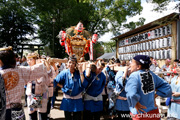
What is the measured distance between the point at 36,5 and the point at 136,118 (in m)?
19.2

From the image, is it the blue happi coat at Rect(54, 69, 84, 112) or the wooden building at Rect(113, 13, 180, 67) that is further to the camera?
the wooden building at Rect(113, 13, 180, 67)

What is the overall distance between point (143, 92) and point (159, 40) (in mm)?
11038

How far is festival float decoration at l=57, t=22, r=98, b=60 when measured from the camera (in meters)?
8.66

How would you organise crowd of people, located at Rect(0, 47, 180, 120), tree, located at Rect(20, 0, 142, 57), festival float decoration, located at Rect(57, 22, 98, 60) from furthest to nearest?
tree, located at Rect(20, 0, 142, 57) < festival float decoration, located at Rect(57, 22, 98, 60) < crowd of people, located at Rect(0, 47, 180, 120)

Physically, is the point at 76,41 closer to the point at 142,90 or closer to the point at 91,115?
the point at 91,115

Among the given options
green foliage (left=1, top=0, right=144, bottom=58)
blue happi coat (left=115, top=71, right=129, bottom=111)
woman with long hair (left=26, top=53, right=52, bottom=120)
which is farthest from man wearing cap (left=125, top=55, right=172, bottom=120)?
green foliage (left=1, top=0, right=144, bottom=58)

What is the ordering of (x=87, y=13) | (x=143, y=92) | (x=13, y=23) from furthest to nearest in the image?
1. (x=13, y=23)
2. (x=87, y=13)
3. (x=143, y=92)

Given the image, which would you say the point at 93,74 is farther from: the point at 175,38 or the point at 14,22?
the point at 14,22

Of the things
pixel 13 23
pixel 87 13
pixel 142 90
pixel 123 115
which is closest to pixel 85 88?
pixel 123 115

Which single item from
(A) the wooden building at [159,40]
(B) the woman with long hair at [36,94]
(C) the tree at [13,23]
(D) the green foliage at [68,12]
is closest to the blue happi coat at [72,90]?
(B) the woman with long hair at [36,94]

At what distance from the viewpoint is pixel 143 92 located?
221 cm

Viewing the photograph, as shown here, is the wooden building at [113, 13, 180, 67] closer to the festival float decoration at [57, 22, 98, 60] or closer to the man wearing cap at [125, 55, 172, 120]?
the festival float decoration at [57, 22, 98, 60]

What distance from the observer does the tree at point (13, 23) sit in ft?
69.2

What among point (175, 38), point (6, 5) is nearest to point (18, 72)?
point (175, 38)
